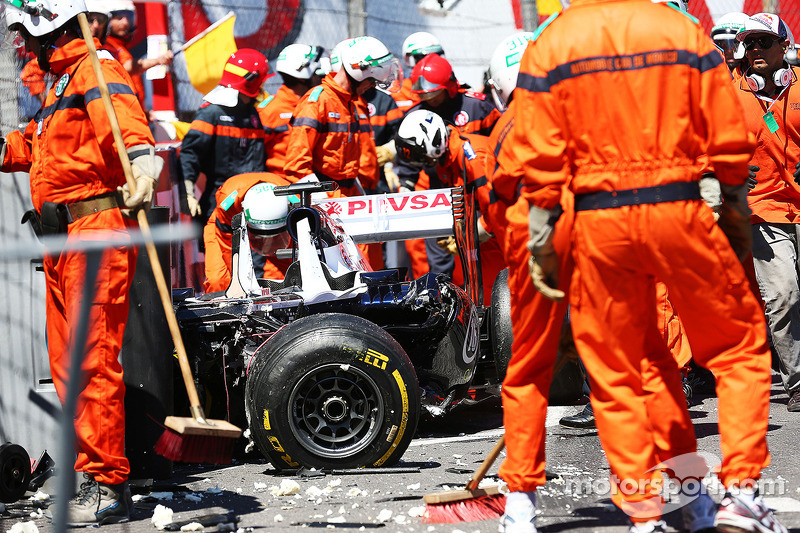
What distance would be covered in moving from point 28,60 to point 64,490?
440 cm

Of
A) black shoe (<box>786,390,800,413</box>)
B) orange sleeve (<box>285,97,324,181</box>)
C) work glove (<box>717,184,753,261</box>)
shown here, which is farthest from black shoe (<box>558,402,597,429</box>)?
orange sleeve (<box>285,97,324,181</box>)

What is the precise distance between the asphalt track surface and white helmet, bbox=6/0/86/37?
218cm

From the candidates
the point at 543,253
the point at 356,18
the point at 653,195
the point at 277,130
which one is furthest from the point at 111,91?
the point at 356,18

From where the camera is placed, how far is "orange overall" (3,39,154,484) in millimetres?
4789

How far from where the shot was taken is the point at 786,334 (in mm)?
7090

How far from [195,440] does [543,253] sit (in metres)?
1.66

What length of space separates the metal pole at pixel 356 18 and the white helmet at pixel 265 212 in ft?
14.7

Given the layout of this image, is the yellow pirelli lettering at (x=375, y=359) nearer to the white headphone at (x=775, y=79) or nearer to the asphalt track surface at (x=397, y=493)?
the asphalt track surface at (x=397, y=493)

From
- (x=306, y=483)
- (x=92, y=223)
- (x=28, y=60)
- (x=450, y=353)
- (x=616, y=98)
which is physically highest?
(x=28, y=60)

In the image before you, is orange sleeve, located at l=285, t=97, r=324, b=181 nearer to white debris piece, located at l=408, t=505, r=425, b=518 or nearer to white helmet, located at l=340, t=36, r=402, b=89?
white helmet, located at l=340, t=36, r=402, b=89

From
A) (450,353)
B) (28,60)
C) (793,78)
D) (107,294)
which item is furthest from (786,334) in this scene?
(28,60)

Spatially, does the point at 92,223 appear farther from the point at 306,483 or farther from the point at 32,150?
the point at 306,483

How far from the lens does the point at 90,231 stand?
4898 mm

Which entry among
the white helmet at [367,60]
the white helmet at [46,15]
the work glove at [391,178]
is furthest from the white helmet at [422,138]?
the work glove at [391,178]
